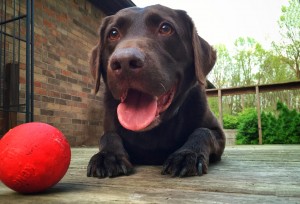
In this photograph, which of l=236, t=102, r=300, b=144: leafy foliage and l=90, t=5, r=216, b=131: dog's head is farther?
l=236, t=102, r=300, b=144: leafy foliage

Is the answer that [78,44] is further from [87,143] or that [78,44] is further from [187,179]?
[187,179]

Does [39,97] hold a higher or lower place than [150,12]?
lower

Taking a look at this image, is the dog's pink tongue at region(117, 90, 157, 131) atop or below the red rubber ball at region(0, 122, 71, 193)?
atop

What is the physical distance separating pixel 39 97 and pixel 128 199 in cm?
481

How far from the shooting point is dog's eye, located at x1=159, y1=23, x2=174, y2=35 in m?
2.45

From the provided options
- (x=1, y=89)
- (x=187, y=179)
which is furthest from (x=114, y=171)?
(x=1, y=89)

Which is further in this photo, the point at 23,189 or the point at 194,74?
the point at 194,74

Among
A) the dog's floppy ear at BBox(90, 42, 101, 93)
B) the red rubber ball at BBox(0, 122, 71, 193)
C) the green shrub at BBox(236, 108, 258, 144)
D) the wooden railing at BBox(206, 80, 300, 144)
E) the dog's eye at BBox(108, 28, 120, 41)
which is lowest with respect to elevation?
the green shrub at BBox(236, 108, 258, 144)

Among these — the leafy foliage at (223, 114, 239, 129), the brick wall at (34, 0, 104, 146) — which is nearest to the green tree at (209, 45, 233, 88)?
the leafy foliage at (223, 114, 239, 129)

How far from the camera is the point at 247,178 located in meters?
1.81

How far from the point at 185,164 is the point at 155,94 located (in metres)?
0.49

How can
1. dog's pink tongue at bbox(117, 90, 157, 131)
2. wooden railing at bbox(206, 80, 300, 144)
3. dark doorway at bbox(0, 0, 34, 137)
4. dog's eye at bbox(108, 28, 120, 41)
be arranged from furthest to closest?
wooden railing at bbox(206, 80, 300, 144), dark doorway at bbox(0, 0, 34, 137), dog's eye at bbox(108, 28, 120, 41), dog's pink tongue at bbox(117, 90, 157, 131)

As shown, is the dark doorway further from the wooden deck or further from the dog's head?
the wooden deck

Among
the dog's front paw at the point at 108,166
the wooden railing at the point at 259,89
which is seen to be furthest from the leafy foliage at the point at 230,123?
the dog's front paw at the point at 108,166
